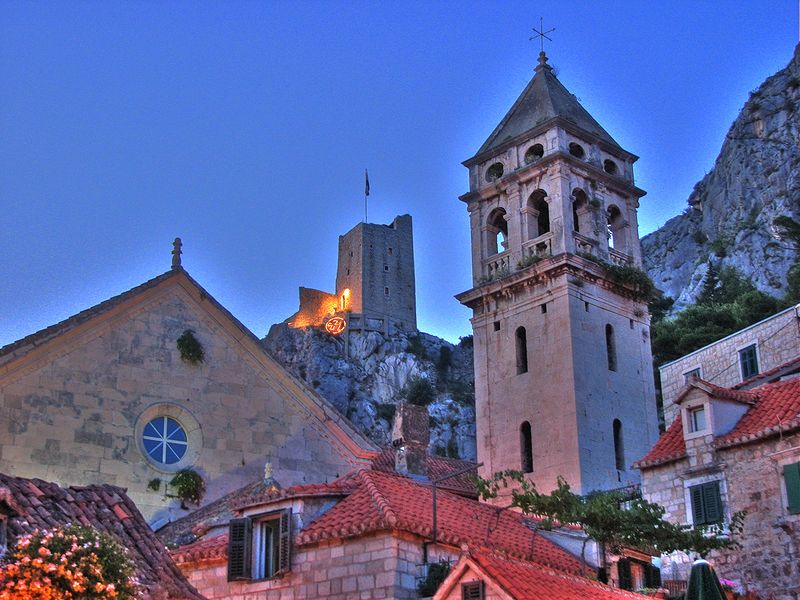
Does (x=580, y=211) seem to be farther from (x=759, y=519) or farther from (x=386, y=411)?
(x=386, y=411)

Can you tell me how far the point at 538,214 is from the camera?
1971 inches

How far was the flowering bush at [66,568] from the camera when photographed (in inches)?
527

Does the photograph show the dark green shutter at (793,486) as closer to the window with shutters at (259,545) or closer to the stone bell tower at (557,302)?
the window with shutters at (259,545)

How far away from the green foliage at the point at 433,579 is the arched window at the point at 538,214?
29014mm

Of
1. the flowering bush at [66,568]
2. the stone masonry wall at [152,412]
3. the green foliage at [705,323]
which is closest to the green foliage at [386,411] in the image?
the green foliage at [705,323]

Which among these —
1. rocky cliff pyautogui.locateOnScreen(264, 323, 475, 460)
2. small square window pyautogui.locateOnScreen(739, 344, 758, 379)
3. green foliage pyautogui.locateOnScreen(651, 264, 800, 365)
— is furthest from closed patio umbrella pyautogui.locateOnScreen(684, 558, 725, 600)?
rocky cliff pyautogui.locateOnScreen(264, 323, 475, 460)

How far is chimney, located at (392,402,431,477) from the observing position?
93.4 ft

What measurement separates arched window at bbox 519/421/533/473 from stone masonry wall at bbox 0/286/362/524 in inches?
714

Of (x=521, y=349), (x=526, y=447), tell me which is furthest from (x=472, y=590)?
(x=521, y=349)

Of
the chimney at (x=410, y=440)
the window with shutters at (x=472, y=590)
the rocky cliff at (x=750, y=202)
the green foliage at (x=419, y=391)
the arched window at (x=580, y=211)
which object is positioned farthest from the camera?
the green foliage at (x=419, y=391)

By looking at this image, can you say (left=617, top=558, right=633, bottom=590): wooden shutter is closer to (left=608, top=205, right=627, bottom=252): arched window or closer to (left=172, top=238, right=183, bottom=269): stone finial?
(left=172, top=238, right=183, bottom=269): stone finial

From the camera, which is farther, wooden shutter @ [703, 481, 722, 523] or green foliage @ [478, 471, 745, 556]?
wooden shutter @ [703, 481, 722, 523]

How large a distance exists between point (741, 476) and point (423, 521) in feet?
27.2

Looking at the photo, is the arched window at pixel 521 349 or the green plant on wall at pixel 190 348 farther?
the arched window at pixel 521 349
